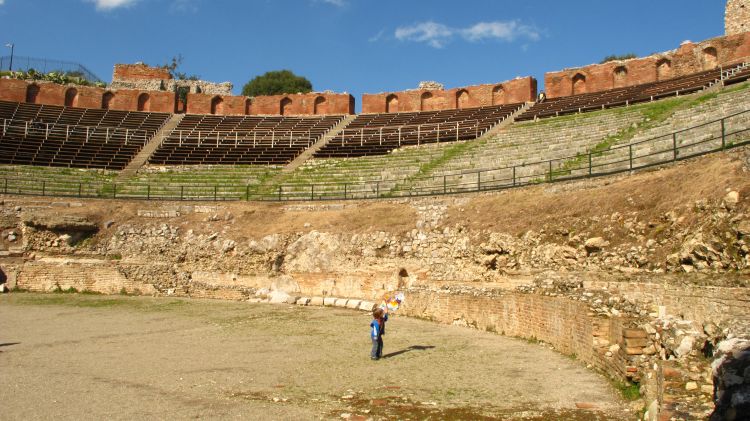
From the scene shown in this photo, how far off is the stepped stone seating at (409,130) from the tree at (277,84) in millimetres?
35565

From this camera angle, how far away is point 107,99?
1975 inches

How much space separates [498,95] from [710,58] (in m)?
14.7

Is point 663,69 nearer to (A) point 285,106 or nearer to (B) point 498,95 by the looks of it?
(B) point 498,95

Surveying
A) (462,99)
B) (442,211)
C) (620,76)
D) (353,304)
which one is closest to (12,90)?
(462,99)

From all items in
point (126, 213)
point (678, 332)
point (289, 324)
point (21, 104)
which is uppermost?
point (21, 104)

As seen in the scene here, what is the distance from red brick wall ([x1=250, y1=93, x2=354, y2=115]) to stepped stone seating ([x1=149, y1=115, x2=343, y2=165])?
8.27 feet

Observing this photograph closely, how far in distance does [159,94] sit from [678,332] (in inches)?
1952

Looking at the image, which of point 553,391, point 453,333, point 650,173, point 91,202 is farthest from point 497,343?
point 91,202

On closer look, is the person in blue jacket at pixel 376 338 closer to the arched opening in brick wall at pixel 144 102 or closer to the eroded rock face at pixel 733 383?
the eroded rock face at pixel 733 383

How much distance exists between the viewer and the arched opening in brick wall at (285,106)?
5103cm

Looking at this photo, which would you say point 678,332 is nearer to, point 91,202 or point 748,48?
point 91,202

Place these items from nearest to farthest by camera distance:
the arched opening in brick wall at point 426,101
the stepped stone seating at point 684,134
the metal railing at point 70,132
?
1. the stepped stone seating at point 684,134
2. the metal railing at point 70,132
3. the arched opening in brick wall at point 426,101

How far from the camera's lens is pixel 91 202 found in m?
28.6

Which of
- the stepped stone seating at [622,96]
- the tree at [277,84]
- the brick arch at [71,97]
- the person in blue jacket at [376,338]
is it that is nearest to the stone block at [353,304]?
the person in blue jacket at [376,338]
